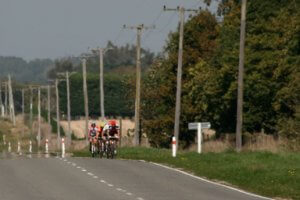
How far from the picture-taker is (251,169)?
3438 centimetres

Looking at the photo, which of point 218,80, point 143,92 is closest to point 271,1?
point 218,80

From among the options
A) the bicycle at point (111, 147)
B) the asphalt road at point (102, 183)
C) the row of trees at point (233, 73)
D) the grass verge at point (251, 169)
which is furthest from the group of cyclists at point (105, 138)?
the row of trees at point (233, 73)

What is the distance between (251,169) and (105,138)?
52.2 ft

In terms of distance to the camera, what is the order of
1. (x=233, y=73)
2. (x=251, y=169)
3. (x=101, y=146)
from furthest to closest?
(x=233, y=73) → (x=101, y=146) → (x=251, y=169)

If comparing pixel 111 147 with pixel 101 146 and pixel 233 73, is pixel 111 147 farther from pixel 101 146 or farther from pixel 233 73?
pixel 233 73

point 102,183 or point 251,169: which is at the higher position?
point 251,169

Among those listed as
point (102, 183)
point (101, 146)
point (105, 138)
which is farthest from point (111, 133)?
point (102, 183)

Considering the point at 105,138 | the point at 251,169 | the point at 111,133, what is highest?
the point at 111,133

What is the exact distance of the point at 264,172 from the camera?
33.1 metres

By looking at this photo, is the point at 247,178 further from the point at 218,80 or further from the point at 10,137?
the point at 10,137

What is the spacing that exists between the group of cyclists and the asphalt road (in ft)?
21.1

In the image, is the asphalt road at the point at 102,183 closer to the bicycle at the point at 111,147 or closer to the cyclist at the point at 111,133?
the cyclist at the point at 111,133

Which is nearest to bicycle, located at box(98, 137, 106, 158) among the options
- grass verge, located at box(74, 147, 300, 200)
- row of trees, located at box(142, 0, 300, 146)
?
grass verge, located at box(74, 147, 300, 200)

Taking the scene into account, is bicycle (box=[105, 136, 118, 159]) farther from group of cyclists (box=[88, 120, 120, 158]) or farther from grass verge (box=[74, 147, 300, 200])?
grass verge (box=[74, 147, 300, 200])
